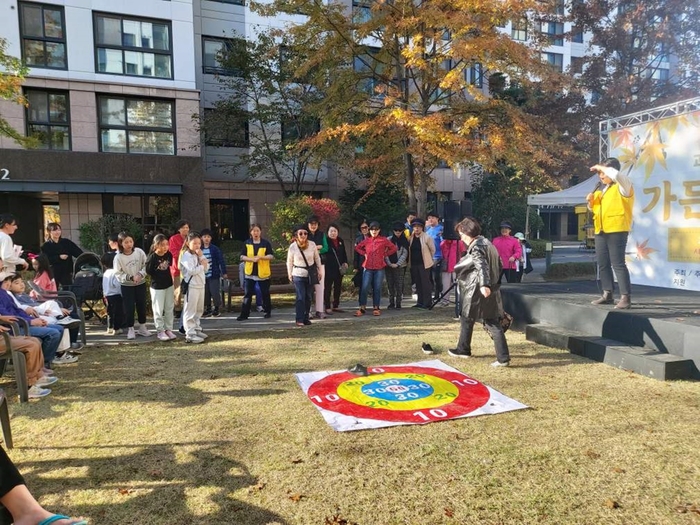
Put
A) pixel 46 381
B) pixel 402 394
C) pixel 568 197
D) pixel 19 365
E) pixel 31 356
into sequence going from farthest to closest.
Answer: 1. pixel 568 197
2. pixel 46 381
3. pixel 402 394
4. pixel 31 356
5. pixel 19 365

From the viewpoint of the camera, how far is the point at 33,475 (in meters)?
3.35

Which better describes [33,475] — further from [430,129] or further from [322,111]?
[322,111]

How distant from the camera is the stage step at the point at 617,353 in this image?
5203mm

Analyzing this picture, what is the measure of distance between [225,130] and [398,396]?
1513 cm

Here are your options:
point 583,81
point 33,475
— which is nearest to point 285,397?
point 33,475

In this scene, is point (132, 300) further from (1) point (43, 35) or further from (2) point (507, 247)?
(1) point (43, 35)

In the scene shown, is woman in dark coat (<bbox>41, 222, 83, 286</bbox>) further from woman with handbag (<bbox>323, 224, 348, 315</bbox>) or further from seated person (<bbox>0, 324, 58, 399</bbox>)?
woman with handbag (<bbox>323, 224, 348, 315</bbox>)

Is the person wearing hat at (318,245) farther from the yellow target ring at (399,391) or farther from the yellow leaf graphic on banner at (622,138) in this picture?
the yellow leaf graphic on banner at (622,138)

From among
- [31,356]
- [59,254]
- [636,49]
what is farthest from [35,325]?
[636,49]

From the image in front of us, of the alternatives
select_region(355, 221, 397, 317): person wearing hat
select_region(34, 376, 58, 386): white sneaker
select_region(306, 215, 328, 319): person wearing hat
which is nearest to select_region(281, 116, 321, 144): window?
select_region(306, 215, 328, 319): person wearing hat

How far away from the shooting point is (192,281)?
7395mm

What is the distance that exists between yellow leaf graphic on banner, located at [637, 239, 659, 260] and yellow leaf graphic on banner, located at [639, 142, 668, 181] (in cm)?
136

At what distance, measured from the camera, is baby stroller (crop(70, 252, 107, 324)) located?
8438mm

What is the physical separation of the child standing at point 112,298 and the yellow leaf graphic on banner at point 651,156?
10.4 meters
